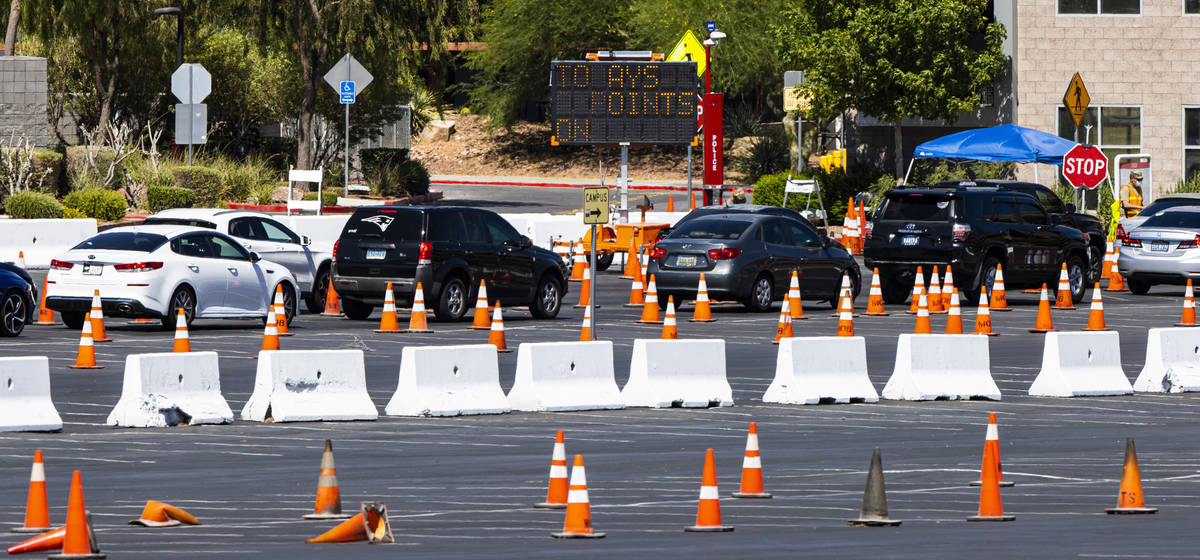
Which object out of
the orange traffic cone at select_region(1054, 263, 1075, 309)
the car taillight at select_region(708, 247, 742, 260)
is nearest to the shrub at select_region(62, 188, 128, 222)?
the car taillight at select_region(708, 247, 742, 260)

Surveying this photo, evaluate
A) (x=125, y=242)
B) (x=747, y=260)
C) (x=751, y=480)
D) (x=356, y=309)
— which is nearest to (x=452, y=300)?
(x=356, y=309)

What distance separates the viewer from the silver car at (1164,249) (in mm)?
32125

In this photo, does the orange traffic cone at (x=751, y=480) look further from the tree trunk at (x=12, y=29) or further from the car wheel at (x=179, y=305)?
the tree trunk at (x=12, y=29)

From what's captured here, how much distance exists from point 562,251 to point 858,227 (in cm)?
819

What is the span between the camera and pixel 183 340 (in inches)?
736

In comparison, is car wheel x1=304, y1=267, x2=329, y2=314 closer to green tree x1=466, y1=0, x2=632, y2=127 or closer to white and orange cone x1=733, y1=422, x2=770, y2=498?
white and orange cone x1=733, y1=422, x2=770, y2=498

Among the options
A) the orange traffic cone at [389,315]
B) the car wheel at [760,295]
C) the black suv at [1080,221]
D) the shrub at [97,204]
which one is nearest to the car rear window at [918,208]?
the car wheel at [760,295]

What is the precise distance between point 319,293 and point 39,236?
1014cm

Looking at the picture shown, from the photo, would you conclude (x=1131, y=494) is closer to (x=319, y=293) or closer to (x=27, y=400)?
(x=27, y=400)

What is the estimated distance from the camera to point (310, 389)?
16.1 m

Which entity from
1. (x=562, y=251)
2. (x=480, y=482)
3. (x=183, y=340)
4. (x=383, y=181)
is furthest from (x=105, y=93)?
(x=480, y=482)

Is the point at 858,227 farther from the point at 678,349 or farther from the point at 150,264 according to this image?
the point at 678,349

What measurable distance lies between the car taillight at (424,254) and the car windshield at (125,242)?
326cm

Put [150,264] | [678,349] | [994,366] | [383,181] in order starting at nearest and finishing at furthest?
[678,349]
[994,366]
[150,264]
[383,181]
